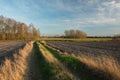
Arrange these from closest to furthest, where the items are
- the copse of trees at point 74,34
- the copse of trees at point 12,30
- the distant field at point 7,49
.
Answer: the distant field at point 7,49, the copse of trees at point 12,30, the copse of trees at point 74,34

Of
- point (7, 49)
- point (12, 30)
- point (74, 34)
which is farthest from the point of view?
point (74, 34)

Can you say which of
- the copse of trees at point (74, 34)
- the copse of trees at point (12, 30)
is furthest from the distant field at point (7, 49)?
the copse of trees at point (74, 34)

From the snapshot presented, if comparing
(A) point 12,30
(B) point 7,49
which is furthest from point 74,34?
(B) point 7,49

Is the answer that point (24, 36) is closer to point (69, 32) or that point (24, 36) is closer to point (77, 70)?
point (69, 32)

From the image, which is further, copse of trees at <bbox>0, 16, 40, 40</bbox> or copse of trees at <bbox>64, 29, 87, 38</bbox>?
copse of trees at <bbox>64, 29, 87, 38</bbox>

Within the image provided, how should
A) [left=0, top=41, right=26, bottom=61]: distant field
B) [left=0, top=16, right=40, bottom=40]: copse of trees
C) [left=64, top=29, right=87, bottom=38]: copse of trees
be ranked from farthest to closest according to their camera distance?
[left=64, top=29, right=87, bottom=38]: copse of trees → [left=0, top=16, right=40, bottom=40]: copse of trees → [left=0, top=41, right=26, bottom=61]: distant field

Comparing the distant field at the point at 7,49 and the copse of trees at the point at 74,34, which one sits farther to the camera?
the copse of trees at the point at 74,34

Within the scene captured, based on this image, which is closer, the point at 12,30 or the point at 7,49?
the point at 7,49

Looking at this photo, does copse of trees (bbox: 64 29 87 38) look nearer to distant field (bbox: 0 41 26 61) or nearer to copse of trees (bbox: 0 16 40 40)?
copse of trees (bbox: 0 16 40 40)

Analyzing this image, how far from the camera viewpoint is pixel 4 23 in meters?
127

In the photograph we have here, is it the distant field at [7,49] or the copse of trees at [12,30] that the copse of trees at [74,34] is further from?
the distant field at [7,49]

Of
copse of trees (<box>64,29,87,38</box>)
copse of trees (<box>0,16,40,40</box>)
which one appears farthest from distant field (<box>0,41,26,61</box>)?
copse of trees (<box>64,29,87,38</box>)

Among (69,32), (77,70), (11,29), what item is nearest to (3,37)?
(11,29)

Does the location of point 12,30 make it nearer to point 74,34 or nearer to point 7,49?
point 74,34
